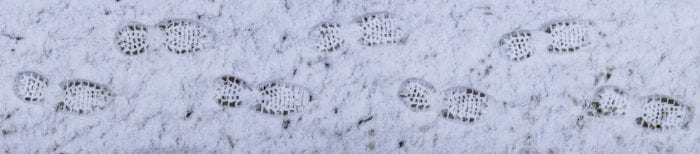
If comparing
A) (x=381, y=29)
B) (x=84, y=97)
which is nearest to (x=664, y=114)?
(x=381, y=29)

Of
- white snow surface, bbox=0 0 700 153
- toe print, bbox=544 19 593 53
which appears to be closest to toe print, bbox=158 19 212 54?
white snow surface, bbox=0 0 700 153

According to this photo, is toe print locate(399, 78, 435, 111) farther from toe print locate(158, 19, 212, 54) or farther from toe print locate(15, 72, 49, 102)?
toe print locate(15, 72, 49, 102)

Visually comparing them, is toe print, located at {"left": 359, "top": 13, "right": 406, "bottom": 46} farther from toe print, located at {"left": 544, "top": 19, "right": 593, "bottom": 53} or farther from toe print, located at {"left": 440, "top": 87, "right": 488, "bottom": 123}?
toe print, located at {"left": 544, "top": 19, "right": 593, "bottom": 53}

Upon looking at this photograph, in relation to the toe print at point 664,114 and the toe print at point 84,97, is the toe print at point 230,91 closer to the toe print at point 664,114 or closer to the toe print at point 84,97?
the toe print at point 84,97

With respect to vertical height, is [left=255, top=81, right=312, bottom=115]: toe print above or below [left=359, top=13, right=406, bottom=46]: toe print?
below

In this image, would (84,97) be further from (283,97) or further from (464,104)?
(464,104)

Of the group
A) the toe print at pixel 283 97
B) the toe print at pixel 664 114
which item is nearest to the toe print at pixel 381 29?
the toe print at pixel 283 97

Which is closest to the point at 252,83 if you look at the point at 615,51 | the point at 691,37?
the point at 615,51
